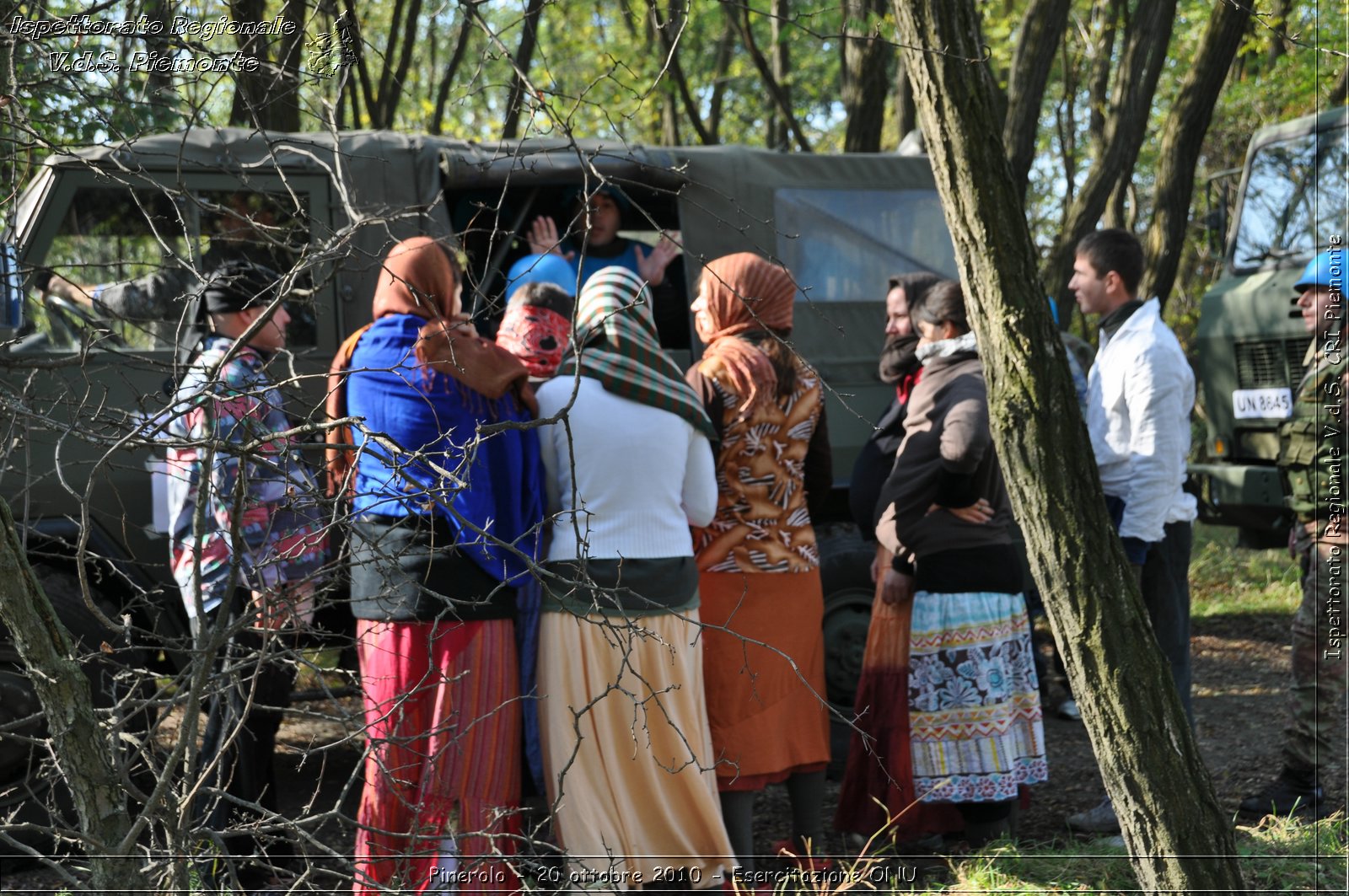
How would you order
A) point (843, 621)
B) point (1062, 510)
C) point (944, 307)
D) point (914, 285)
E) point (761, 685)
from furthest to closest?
point (843, 621)
point (914, 285)
point (944, 307)
point (761, 685)
point (1062, 510)

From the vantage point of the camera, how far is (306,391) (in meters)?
4.64

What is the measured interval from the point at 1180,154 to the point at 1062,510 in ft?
24.7

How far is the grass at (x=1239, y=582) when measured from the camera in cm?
880

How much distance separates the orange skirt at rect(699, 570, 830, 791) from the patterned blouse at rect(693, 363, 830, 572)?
5cm

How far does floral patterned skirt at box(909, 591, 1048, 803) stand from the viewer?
412cm

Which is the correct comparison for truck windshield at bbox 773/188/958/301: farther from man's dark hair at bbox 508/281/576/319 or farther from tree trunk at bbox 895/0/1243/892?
tree trunk at bbox 895/0/1243/892

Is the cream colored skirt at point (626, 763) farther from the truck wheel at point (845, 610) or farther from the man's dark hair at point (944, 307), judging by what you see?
the truck wheel at point (845, 610)

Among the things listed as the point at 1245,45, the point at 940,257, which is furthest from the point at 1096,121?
the point at 940,257

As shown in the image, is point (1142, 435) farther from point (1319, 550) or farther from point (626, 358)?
point (626, 358)

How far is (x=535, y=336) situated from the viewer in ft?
12.6

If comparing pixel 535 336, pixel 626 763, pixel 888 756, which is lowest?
pixel 888 756

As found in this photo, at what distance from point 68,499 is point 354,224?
2.74 meters

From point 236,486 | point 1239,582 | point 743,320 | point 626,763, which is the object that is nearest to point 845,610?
point 743,320

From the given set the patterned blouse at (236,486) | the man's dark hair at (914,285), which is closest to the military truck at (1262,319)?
the man's dark hair at (914,285)
